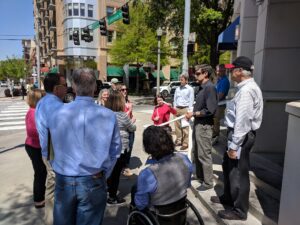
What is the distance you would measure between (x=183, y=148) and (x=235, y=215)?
3.60 metres

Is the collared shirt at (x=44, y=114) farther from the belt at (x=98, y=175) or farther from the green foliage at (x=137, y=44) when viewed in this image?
the green foliage at (x=137, y=44)

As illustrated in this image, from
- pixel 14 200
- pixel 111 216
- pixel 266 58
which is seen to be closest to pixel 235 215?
pixel 111 216

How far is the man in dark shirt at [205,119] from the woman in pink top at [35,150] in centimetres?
219

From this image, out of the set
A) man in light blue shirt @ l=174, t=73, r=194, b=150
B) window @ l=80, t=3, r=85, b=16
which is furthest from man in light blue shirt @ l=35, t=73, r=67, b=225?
window @ l=80, t=3, r=85, b=16

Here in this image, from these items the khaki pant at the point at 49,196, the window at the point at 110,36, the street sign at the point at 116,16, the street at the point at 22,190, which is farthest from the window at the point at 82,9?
the khaki pant at the point at 49,196

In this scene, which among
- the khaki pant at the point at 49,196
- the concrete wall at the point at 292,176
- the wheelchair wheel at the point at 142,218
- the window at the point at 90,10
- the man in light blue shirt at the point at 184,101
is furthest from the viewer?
the window at the point at 90,10

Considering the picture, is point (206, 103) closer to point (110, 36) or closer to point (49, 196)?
point (49, 196)

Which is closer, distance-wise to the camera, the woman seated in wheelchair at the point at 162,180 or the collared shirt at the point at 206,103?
the woman seated in wheelchair at the point at 162,180

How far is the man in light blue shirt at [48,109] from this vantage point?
3.13 metres

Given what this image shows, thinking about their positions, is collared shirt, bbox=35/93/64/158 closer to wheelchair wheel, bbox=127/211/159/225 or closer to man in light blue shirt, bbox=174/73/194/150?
wheelchair wheel, bbox=127/211/159/225

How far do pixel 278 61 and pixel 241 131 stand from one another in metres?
2.57

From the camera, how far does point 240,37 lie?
765 cm

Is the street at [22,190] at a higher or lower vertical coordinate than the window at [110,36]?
lower

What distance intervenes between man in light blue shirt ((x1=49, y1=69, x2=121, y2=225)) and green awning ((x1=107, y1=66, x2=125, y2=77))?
1369 inches
